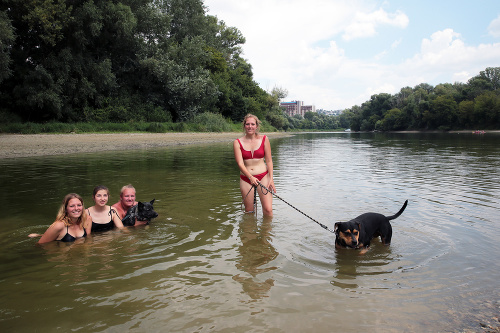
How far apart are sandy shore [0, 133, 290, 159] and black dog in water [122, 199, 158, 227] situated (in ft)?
53.0

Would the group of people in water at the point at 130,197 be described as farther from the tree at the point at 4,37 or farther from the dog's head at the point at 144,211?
the tree at the point at 4,37

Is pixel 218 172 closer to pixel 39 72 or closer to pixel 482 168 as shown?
pixel 482 168

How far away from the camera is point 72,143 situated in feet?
77.7

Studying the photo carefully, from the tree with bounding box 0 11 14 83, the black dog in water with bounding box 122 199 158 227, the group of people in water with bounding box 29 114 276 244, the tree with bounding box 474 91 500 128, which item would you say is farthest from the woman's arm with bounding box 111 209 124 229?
the tree with bounding box 474 91 500 128

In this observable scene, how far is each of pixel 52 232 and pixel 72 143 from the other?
20.5 metres

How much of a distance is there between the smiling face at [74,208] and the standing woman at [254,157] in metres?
2.92

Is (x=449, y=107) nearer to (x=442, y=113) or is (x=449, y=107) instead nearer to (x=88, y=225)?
(x=442, y=113)

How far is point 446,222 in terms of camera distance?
260 inches

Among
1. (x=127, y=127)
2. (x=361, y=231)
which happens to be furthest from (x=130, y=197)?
(x=127, y=127)

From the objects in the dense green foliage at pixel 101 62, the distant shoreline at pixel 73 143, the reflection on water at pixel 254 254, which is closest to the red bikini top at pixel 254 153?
the reflection on water at pixel 254 254

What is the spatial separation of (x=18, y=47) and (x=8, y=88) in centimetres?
390

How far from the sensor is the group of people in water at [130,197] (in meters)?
5.67

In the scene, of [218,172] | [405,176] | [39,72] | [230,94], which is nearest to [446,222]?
[405,176]

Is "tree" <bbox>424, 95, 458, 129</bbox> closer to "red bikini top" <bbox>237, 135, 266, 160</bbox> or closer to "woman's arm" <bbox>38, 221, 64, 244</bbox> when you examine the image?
"red bikini top" <bbox>237, 135, 266, 160</bbox>
